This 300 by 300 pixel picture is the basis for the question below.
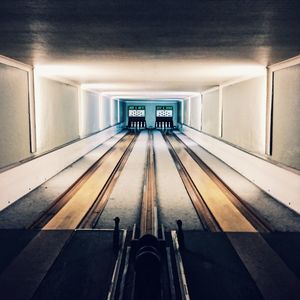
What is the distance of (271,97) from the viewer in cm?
878

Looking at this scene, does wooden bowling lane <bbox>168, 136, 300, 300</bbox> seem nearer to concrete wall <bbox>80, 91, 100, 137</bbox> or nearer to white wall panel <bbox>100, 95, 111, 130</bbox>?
concrete wall <bbox>80, 91, 100, 137</bbox>

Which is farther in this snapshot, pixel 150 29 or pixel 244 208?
pixel 244 208

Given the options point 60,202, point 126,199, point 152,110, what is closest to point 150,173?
point 126,199

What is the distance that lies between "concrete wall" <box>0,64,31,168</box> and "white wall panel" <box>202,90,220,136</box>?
823cm

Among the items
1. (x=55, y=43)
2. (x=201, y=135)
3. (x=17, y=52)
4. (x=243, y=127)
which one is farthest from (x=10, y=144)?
(x=201, y=135)

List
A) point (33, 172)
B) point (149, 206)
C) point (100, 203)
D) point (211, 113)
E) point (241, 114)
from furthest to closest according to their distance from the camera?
point (211, 113) → point (241, 114) → point (33, 172) → point (100, 203) → point (149, 206)

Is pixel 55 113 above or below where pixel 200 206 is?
above

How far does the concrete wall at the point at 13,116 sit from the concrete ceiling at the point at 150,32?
453mm

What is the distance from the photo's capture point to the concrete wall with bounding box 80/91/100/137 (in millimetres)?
15099

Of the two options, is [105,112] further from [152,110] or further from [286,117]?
[286,117]

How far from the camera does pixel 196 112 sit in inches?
843

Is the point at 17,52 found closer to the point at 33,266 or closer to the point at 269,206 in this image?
the point at 33,266

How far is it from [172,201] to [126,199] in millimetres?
904

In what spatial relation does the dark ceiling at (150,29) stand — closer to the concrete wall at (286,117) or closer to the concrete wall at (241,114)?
the concrete wall at (286,117)
